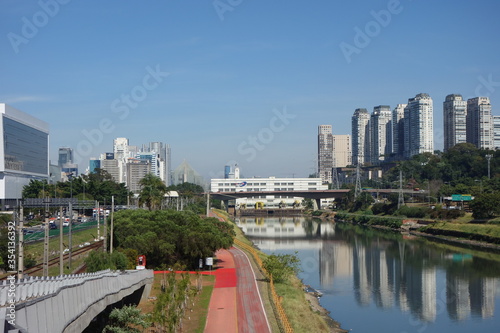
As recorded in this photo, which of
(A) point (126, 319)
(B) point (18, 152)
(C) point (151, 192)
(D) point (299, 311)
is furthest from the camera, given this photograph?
(B) point (18, 152)

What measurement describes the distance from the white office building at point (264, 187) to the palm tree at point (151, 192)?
10145cm

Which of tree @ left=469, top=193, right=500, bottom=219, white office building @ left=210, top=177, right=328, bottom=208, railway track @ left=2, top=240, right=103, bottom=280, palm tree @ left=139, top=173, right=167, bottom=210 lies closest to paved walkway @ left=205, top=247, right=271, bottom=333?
railway track @ left=2, top=240, right=103, bottom=280

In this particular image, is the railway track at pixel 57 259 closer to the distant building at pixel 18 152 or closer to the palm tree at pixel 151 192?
the palm tree at pixel 151 192

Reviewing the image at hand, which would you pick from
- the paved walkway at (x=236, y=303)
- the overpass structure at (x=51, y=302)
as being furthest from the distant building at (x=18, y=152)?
the overpass structure at (x=51, y=302)

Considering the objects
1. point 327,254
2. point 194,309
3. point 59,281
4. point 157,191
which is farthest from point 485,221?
point 59,281

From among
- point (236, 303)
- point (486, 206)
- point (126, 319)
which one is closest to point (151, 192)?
point (486, 206)

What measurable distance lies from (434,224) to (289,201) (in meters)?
103

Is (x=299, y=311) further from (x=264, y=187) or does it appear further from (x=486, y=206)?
(x=264, y=187)

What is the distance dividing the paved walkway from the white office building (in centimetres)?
14085

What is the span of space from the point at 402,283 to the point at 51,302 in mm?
40514

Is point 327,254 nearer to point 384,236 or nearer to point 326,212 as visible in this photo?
point 384,236

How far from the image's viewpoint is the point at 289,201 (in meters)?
192

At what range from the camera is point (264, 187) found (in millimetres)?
191750

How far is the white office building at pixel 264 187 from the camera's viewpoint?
620 ft
